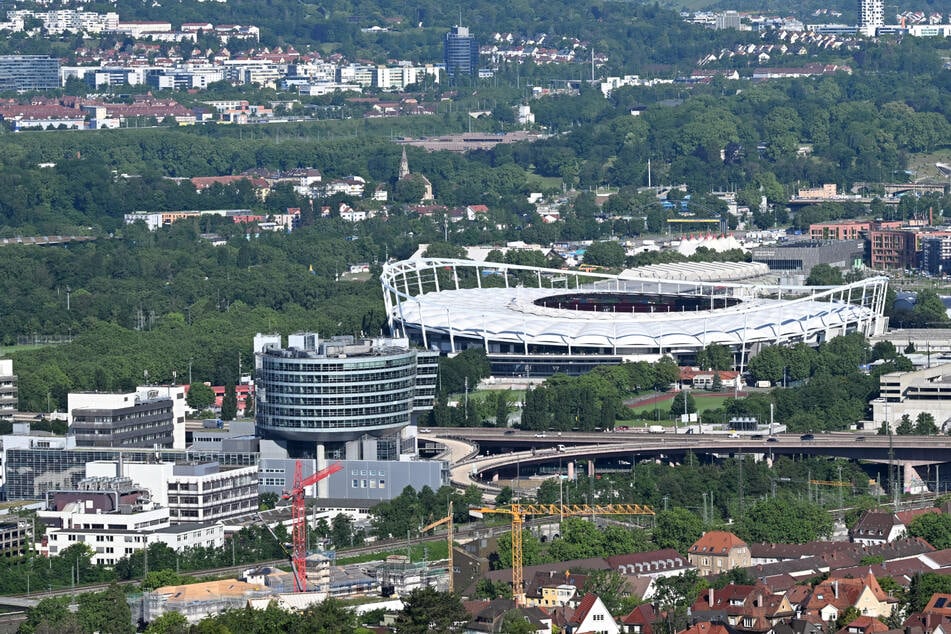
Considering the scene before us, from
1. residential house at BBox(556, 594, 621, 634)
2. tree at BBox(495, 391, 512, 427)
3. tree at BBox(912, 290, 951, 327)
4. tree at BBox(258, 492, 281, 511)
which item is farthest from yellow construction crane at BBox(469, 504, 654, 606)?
tree at BBox(912, 290, 951, 327)

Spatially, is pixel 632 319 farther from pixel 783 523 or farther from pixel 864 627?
pixel 864 627

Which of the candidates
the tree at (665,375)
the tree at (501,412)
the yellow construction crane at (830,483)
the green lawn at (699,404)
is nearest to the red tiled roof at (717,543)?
the yellow construction crane at (830,483)

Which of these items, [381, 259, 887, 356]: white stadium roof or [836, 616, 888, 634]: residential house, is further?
[381, 259, 887, 356]: white stadium roof

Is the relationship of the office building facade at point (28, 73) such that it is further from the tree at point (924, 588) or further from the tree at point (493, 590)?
the tree at point (924, 588)

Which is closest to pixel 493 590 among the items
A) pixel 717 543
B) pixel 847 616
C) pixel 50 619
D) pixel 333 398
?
pixel 717 543

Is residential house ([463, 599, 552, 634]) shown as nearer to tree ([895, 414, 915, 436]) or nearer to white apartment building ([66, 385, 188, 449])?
A: white apartment building ([66, 385, 188, 449])

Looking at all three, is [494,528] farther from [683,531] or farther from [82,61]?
[82,61]
